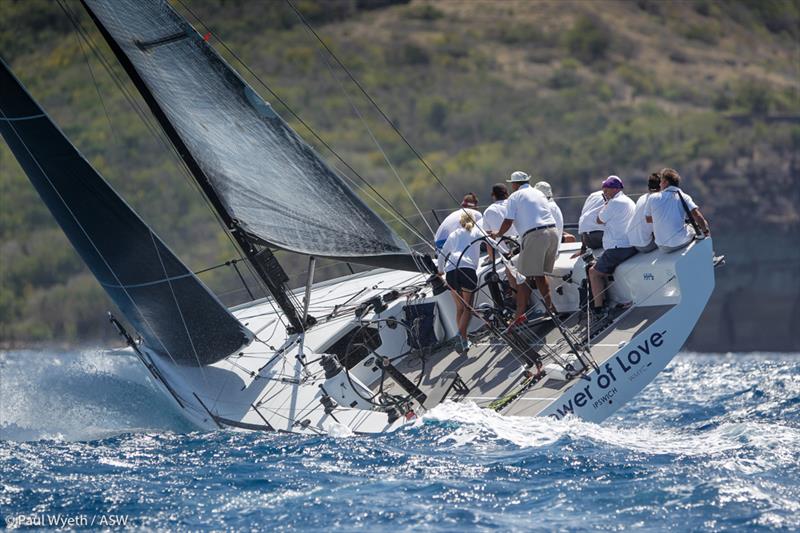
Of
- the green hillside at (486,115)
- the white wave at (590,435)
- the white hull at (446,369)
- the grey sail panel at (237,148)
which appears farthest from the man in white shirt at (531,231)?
the green hillside at (486,115)

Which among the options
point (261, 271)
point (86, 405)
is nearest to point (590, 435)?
point (261, 271)

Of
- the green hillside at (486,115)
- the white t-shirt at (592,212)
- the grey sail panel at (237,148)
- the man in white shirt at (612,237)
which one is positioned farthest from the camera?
the green hillside at (486,115)

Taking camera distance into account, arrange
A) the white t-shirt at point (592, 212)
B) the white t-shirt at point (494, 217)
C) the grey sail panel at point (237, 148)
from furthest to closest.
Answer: the white t-shirt at point (494, 217), the white t-shirt at point (592, 212), the grey sail panel at point (237, 148)

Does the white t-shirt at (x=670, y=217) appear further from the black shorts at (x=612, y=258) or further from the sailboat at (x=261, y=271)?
the black shorts at (x=612, y=258)

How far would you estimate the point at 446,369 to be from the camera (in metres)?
10.5

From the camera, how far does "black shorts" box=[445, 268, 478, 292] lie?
10.5 m

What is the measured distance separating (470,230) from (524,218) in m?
0.60

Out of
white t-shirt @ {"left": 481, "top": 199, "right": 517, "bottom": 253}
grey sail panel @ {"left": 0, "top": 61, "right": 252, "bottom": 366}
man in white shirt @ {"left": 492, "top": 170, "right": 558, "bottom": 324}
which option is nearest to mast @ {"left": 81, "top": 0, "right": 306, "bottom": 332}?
grey sail panel @ {"left": 0, "top": 61, "right": 252, "bottom": 366}

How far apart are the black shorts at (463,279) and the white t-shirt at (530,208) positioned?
0.70 metres

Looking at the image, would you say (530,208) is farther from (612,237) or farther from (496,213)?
(496,213)

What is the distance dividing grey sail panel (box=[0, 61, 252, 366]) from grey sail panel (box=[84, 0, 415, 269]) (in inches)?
29.6

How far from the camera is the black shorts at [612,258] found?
10391mm

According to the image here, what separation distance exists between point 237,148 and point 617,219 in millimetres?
3524

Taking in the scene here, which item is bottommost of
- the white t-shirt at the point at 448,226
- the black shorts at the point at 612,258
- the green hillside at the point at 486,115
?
the green hillside at the point at 486,115
